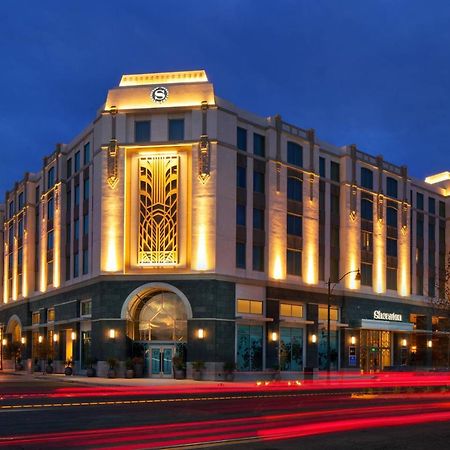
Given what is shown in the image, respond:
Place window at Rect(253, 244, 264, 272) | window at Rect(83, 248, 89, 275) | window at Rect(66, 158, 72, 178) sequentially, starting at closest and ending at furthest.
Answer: window at Rect(253, 244, 264, 272)
window at Rect(83, 248, 89, 275)
window at Rect(66, 158, 72, 178)

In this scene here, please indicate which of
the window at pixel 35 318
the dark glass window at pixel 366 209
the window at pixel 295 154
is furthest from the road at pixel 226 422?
the window at pixel 35 318

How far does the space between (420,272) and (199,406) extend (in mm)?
54956

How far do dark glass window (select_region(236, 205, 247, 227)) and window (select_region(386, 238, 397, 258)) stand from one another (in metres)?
20.8

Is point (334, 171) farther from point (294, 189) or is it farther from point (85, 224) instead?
point (85, 224)

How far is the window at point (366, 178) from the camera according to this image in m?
68.4

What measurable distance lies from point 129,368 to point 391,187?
33.8 meters

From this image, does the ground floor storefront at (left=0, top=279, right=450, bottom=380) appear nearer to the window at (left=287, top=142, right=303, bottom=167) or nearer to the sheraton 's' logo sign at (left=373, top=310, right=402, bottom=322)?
the sheraton 's' logo sign at (left=373, top=310, right=402, bottom=322)

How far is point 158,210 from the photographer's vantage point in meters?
54.6

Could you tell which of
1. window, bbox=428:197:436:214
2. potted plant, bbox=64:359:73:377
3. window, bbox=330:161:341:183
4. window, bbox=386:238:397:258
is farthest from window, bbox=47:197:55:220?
window, bbox=428:197:436:214

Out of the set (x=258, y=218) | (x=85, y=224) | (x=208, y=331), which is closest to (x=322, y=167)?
(x=258, y=218)

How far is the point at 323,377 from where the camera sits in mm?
55969

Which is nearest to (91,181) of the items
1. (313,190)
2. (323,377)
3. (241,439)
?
(313,190)

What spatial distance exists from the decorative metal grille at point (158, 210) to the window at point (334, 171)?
17.2 metres

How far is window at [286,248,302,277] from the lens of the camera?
59500 mm
